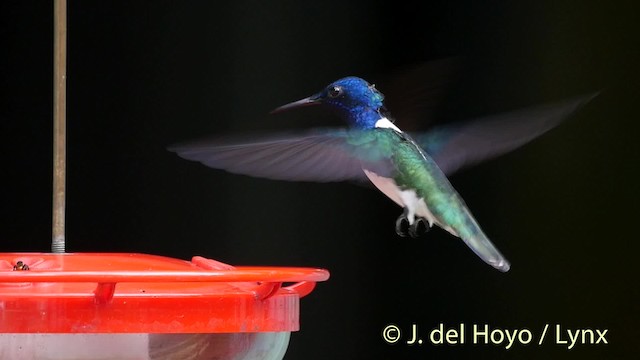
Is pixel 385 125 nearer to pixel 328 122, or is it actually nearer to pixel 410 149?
pixel 410 149

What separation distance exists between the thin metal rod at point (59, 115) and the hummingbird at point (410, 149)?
2.39ft

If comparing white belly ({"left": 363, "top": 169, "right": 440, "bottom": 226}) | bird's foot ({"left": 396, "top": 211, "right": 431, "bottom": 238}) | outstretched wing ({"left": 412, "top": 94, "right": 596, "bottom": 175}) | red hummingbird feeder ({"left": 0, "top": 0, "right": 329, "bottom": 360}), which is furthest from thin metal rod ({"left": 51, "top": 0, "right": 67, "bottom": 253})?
bird's foot ({"left": 396, "top": 211, "right": 431, "bottom": 238})

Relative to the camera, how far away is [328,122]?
2.97 metres

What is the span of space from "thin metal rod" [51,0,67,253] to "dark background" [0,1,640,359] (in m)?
1.56

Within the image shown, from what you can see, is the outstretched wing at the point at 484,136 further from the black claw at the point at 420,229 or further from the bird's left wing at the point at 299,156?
the black claw at the point at 420,229

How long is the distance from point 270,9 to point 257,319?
70.7 inches

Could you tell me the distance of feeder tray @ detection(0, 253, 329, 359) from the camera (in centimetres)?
124

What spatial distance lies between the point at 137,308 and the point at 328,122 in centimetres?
173

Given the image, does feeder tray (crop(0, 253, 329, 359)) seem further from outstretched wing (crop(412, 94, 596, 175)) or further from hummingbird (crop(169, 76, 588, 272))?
outstretched wing (crop(412, 94, 596, 175))

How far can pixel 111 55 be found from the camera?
3.00 m

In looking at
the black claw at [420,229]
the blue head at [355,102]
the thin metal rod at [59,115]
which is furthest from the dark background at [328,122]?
the thin metal rod at [59,115]

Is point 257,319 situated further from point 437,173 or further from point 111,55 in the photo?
point 111,55

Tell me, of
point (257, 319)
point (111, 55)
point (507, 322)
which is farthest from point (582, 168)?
point (257, 319)

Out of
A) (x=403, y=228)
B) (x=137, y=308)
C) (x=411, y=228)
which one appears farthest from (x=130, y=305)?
(x=403, y=228)
